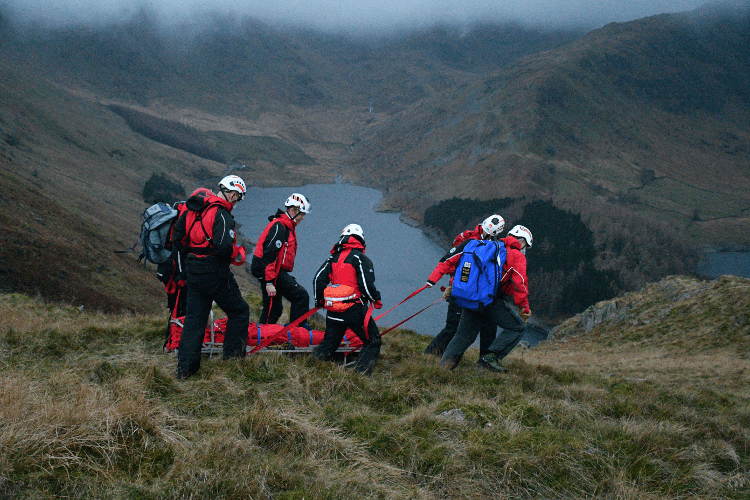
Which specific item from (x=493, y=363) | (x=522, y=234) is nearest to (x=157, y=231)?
(x=493, y=363)

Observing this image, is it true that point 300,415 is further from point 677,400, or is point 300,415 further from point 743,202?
point 743,202

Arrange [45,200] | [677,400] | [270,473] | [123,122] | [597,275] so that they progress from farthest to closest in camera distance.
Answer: [123,122]
[597,275]
[45,200]
[677,400]
[270,473]

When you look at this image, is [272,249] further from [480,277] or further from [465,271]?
[480,277]

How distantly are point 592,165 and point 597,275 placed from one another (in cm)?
9112

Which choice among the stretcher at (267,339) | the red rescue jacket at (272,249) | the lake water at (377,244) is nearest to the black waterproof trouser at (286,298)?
the red rescue jacket at (272,249)

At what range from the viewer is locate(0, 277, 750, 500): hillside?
12.3 feet

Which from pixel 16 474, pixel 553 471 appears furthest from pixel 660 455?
pixel 16 474

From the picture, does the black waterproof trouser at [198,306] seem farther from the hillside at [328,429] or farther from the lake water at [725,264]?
the lake water at [725,264]

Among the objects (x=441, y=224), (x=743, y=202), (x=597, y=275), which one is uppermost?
(x=743, y=202)

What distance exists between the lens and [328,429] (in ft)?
15.6

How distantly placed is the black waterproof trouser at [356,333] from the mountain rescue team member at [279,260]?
1177 mm

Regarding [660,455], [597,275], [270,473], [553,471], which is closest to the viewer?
[270,473]

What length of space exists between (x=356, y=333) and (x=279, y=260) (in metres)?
1.96

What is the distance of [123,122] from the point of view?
15012 centimetres
